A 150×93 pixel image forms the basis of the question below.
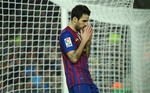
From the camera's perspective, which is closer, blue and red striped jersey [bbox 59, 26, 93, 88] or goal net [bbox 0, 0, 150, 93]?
blue and red striped jersey [bbox 59, 26, 93, 88]

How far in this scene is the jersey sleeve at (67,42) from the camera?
3381 millimetres

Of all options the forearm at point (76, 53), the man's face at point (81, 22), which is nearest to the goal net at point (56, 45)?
the man's face at point (81, 22)

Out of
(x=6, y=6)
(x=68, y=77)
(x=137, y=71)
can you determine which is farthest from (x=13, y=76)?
(x=68, y=77)

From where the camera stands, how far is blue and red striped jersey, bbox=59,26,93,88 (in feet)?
11.1

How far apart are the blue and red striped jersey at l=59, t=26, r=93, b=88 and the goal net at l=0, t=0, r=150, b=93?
68.7 inches

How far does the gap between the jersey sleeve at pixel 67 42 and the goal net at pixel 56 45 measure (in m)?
1.76

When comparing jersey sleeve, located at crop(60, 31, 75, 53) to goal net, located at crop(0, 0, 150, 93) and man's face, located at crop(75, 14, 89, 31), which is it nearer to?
man's face, located at crop(75, 14, 89, 31)

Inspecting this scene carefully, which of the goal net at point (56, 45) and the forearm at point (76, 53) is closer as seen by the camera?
the forearm at point (76, 53)

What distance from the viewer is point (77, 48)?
3404 millimetres

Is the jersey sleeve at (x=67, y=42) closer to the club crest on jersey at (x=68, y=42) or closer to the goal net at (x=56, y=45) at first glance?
the club crest on jersey at (x=68, y=42)

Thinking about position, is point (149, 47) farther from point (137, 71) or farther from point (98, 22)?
point (98, 22)

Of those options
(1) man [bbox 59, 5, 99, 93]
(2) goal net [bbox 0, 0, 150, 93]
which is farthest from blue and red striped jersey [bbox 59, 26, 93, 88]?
(2) goal net [bbox 0, 0, 150, 93]

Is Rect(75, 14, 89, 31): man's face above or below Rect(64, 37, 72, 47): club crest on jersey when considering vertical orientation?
above

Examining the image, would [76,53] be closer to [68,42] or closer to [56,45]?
[68,42]
